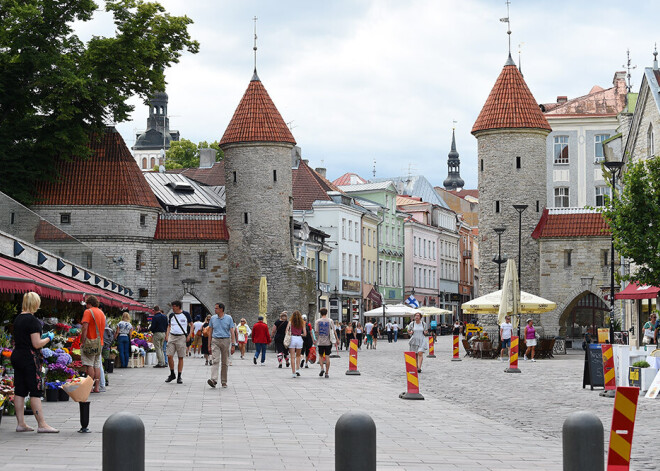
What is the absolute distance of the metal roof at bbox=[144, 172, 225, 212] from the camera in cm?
6756

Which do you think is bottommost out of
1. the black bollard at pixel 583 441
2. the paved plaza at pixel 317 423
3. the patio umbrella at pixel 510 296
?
the paved plaza at pixel 317 423

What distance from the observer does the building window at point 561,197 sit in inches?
2955

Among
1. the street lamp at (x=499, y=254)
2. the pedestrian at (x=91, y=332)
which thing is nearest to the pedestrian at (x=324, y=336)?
the pedestrian at (x=91, y=332)

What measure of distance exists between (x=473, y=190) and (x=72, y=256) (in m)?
137

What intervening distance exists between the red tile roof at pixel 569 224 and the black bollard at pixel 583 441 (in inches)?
2033

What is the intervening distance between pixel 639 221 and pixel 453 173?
156 meters

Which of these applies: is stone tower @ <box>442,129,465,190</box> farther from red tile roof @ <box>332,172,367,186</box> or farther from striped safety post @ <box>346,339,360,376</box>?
striped safety post @ <box>346,339,360,376</box>

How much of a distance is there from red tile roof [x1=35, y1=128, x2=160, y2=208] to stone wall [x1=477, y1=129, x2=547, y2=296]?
18.0 meters

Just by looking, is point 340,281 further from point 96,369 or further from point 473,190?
point 473,190

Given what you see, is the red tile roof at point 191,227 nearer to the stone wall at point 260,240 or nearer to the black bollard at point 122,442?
the stone wall at point 260,240

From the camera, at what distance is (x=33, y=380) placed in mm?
13234

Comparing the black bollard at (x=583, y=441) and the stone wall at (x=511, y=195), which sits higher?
the stone wall at (x=511, y=195)

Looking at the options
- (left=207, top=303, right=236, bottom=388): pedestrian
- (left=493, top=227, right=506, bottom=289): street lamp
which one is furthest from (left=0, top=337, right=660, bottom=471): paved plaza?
(left=493, top=227, right=506, bottom=289): street lamp

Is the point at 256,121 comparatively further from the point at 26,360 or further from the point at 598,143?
the point at 26,360
